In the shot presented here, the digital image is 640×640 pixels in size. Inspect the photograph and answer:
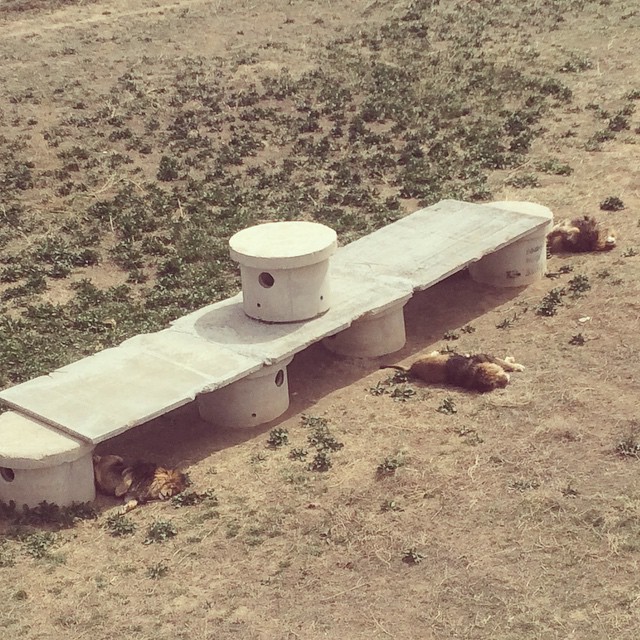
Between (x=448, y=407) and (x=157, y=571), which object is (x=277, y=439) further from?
(x=157, y=571)

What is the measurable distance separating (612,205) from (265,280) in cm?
618

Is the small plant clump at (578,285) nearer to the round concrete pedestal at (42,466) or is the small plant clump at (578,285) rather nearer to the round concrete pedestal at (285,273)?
the round concrete pedestal at (285,273)

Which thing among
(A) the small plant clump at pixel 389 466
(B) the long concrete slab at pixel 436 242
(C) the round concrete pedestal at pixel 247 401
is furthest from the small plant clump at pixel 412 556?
(B) the long concrete slab at pixel 436 242

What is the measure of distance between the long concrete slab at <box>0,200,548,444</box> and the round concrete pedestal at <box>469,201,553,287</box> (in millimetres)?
225

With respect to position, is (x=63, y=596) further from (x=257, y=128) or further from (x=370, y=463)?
(x=257, y=128)

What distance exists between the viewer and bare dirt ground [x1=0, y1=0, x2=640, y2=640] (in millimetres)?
7445

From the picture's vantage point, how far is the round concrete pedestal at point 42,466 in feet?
27.8

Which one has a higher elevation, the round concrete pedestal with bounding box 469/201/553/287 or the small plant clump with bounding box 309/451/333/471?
the round concrete pedestal with bounding box 469/201/553/287

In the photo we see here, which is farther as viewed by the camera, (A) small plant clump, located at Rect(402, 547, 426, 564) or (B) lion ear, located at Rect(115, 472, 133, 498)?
(B) lion ear, located at Rect(115, 472, 133, 498)

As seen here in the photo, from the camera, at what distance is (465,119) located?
18.0m

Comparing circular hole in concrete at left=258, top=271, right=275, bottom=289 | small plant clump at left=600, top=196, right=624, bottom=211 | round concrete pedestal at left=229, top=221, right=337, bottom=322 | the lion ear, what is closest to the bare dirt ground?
the lion ear

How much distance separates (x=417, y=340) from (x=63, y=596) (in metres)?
5.03

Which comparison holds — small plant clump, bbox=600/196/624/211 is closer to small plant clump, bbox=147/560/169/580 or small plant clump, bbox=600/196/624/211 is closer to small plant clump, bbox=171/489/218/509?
small plant clump, bbox=171/489/218/509

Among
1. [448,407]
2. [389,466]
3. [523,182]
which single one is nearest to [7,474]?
[389,466]
